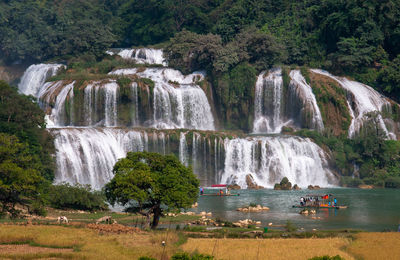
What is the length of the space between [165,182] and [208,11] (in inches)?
3235

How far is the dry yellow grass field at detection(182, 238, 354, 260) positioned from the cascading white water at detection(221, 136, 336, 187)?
131ft

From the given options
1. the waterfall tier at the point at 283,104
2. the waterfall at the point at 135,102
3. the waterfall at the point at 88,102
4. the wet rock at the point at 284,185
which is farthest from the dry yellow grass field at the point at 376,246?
the waterfall at the point at 88,102

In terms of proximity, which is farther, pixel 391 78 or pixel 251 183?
pixel 391 78

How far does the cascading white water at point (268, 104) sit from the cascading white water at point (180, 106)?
6.69 meters

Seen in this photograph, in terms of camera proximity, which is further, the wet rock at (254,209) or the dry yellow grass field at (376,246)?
the wet rock at (254,209)

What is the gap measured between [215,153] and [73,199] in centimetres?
2937

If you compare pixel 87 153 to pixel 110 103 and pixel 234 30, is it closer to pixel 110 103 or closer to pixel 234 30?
pixel 110 103

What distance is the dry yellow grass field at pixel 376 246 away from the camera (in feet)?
102

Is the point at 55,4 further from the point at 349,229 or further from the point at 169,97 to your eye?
Result: the point at 349,229

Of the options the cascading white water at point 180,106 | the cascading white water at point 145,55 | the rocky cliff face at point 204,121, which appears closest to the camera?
the rocky cliff face at point 204,121

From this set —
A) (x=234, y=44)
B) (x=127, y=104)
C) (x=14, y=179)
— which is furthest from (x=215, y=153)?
(x=14, y=179)

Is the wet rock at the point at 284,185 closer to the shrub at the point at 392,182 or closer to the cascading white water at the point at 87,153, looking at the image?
the shrub at the point at 392,182

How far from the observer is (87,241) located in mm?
30906

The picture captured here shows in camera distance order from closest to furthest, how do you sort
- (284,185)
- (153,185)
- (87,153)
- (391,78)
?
1. (153,185)
2. (87,153)
3. (284,185)
4. (391,78)
